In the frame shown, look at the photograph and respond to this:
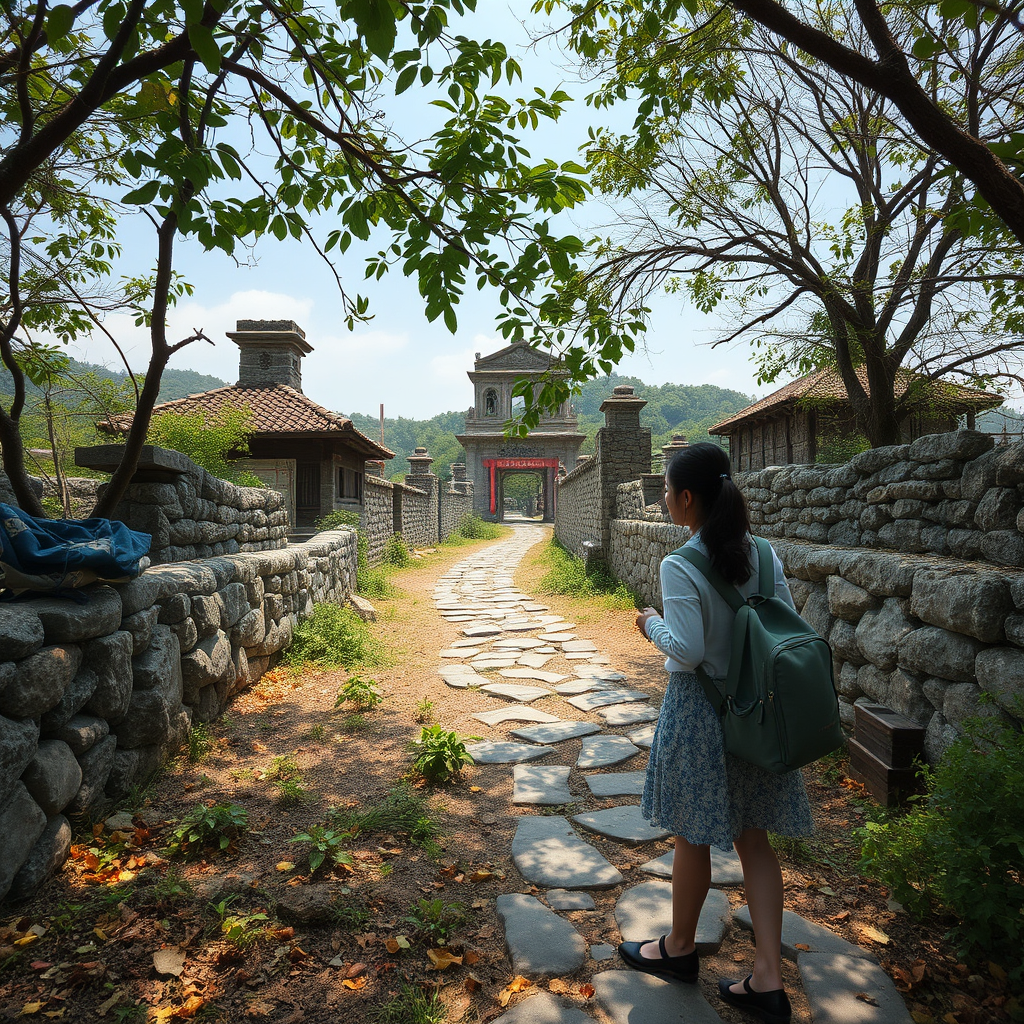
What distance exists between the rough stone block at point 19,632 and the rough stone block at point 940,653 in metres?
3.75

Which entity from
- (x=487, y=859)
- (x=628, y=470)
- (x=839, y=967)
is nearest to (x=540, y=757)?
(x=487, y=859)

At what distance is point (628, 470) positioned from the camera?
10.1 meters

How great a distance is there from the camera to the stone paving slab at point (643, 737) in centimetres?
389

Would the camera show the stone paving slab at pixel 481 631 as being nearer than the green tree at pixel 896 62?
No

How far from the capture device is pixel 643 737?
13.1ft

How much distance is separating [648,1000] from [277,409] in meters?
13.0

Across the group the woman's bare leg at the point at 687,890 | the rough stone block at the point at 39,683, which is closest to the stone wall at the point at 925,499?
the woman's bare leg at the point at 687,890

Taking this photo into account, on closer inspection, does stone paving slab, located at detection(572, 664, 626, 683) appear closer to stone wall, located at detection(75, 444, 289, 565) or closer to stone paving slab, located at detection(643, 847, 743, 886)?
stone paving slab, located at detection(643, 847, 743, 886)

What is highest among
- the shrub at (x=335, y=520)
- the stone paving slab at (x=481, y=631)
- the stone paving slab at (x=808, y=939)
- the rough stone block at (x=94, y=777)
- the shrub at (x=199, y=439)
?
the shrub at (x=199, y=439)

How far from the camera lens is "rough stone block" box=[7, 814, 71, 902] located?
6.79 ft

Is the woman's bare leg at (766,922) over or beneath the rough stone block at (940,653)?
beneath

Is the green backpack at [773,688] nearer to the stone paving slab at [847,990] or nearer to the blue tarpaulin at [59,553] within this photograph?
the stone paving slab at [847,990]

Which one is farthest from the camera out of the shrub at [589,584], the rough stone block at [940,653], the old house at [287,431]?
the old house at [287,431]

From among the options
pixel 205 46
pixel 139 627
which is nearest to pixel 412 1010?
pixel 139 627
